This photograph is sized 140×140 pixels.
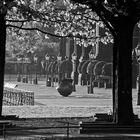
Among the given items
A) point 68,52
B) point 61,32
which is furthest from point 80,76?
point 61,32

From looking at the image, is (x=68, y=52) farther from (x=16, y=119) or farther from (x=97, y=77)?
(x=16, y=119)

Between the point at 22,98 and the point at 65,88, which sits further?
the point at 65,88

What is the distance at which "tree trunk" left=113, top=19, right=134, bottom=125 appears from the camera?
16.6m

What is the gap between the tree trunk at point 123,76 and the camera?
54.4ft

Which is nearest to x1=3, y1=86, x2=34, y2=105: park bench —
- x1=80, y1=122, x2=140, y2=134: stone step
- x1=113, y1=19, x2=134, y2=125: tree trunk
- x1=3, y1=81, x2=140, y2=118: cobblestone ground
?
x1=3, y1=81, x2=140, y2=118: cobblestone ground

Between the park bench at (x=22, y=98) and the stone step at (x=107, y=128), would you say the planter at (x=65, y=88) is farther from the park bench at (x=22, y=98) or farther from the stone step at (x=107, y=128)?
the stone step at (x=107, y=128)

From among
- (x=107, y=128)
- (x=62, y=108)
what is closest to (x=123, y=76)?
(x=107, y=128)

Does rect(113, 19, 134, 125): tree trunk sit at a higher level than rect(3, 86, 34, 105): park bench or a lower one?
higher

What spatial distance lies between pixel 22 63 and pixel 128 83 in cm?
8514

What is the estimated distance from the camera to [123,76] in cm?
1672

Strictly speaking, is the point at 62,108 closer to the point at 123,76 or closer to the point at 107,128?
the point at 123,76

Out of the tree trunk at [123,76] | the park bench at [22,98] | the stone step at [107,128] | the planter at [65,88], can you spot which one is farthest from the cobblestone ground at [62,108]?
the stone step at [107,128]

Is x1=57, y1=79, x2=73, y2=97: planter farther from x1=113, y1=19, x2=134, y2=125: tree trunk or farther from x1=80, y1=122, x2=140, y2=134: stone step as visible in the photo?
x1=80, y1=122, x2=140, y2=134: stone step

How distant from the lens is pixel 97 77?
64.2 meters
